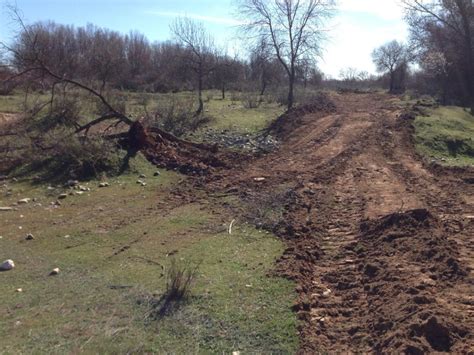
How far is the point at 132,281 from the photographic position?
18.5ft

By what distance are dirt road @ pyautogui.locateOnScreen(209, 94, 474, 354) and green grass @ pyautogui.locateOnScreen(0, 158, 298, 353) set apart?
437 millimetres

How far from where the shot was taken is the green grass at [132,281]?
171 inches

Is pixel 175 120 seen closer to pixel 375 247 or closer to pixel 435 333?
pixel 375 247

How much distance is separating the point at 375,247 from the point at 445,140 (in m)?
9.32

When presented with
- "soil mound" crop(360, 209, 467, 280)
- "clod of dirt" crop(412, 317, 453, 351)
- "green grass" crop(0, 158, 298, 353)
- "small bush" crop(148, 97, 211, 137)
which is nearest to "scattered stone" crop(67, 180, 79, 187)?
"green grass" crop(0, 158, 298, 353)

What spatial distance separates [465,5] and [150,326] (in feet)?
87.6

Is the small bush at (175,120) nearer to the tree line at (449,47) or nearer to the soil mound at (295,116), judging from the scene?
the soil mound at (295,116)

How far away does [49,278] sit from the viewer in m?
5.93

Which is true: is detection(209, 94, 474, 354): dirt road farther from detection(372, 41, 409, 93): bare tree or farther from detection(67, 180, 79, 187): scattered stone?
detection(372, 41, 409, 93): bare tree

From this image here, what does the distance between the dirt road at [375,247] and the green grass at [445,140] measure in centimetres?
121

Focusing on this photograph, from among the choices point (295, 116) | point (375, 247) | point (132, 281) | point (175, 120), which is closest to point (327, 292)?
point (375, 247)

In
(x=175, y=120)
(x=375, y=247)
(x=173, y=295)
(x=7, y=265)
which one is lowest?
(x=7, y=265)

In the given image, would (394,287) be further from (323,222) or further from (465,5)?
(465,5)

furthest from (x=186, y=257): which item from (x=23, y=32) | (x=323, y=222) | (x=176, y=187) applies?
(x=23, y=32)
